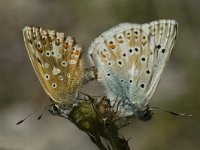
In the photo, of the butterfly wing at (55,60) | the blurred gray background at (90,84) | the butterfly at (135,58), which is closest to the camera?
the butterfly wing at (55,60)

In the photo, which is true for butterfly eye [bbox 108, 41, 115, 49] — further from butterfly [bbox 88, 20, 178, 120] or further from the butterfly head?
the butterfly head

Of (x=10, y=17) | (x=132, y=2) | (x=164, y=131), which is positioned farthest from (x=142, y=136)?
(x=10, y=17)

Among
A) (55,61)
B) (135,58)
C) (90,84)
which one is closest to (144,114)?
(135,58)

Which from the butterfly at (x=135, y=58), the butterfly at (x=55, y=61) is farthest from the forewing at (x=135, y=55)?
the butterfly at (x=55, y=61)

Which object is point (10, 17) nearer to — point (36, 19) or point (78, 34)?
point (36, 19)

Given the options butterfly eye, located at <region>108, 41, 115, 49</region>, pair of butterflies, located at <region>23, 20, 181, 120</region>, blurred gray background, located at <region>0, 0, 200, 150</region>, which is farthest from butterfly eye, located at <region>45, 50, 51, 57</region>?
blurred gray background, located at <region>0, 0, 200, 150</region>

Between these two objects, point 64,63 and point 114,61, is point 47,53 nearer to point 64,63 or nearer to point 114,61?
point 64,63

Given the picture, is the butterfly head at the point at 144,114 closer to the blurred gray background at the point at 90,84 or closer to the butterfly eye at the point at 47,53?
the butterfly eye at the point at 47,53
